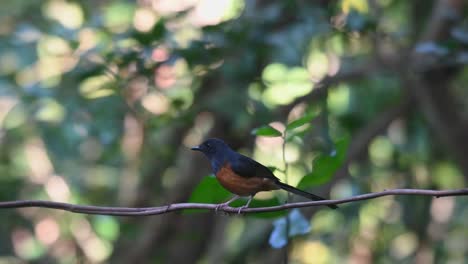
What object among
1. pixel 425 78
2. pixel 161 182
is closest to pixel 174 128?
pixel 161 182

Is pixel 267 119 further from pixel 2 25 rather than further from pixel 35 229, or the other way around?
pixel 2 25

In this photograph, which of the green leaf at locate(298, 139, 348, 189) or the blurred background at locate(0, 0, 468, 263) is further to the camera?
the blurred background at locate(0, 0, 468, 263)

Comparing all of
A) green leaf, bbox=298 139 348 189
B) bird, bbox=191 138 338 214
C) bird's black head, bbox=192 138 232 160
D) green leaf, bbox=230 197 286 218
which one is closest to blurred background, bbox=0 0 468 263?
bird's black head, bbox=192 138 232 160

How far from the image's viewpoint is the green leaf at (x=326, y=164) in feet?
7.75

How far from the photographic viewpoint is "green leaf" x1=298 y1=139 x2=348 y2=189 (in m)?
2.36

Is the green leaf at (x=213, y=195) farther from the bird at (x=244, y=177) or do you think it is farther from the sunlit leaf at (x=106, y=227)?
the sunlit leaf at (x=106, y=227)

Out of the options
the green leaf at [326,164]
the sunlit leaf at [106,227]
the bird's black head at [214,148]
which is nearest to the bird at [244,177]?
the bird's black head at [214,148]

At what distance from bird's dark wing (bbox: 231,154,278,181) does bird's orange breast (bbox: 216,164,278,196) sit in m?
Result: 0.02

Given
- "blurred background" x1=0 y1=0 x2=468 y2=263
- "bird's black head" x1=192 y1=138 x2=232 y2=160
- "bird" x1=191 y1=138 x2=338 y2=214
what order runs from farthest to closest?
1. "blurred background" x1=0 y1=0 x2=468 y2=263
2. "bird's black head" x1=192 y1=138 x2=232 y2=160
3. "bird" x1=191 y1=138 x2=338 y2=214

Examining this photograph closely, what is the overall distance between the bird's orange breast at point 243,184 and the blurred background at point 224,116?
2.48ft

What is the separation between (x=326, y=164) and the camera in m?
2.39

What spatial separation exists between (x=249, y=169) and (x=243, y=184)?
2.6 inches

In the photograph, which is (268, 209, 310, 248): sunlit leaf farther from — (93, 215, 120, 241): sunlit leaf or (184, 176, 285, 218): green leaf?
(93, 215, 120, 241): sunlit leaf

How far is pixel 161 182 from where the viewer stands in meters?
6.04
